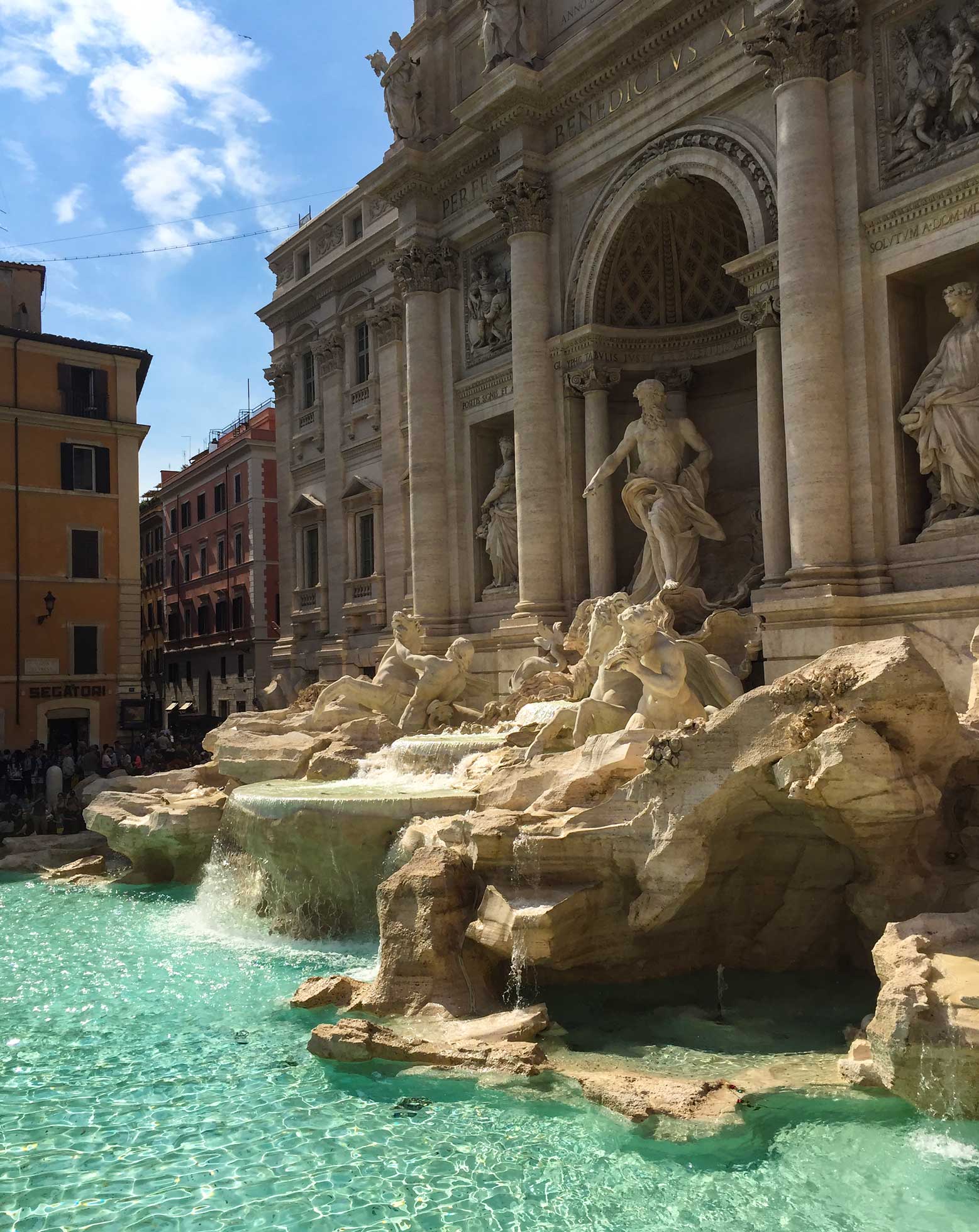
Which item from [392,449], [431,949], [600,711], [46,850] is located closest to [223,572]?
[392,449]

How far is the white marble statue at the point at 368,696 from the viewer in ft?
53.2

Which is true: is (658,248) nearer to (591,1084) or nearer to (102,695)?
(591,1084)

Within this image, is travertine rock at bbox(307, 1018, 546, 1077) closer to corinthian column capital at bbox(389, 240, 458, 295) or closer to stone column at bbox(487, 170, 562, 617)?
stone column at bbox(487, 170, 562, 617)

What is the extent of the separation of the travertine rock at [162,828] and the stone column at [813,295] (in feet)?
26.8

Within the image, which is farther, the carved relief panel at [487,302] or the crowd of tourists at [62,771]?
the carved relief panel at [487,302]

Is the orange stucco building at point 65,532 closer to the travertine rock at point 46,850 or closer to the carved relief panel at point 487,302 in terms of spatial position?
the travertine rock at point 46,850

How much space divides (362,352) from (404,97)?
19.4ft

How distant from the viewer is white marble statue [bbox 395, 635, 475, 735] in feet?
50.7

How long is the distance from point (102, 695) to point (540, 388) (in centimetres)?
1642

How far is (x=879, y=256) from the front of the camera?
1291cm

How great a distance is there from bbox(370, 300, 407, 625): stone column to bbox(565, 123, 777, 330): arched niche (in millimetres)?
Answer: 6233

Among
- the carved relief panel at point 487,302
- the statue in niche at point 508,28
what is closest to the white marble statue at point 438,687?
the carved relief panel at point 487,302

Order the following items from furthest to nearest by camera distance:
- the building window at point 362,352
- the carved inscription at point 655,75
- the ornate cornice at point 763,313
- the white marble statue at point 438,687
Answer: the building window at point 362,352 < the white marble statue at point 438,687 < the carved inscription at point 655,75 < the ornate cornice at point 763,313

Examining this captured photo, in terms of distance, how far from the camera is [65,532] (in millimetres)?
28469
